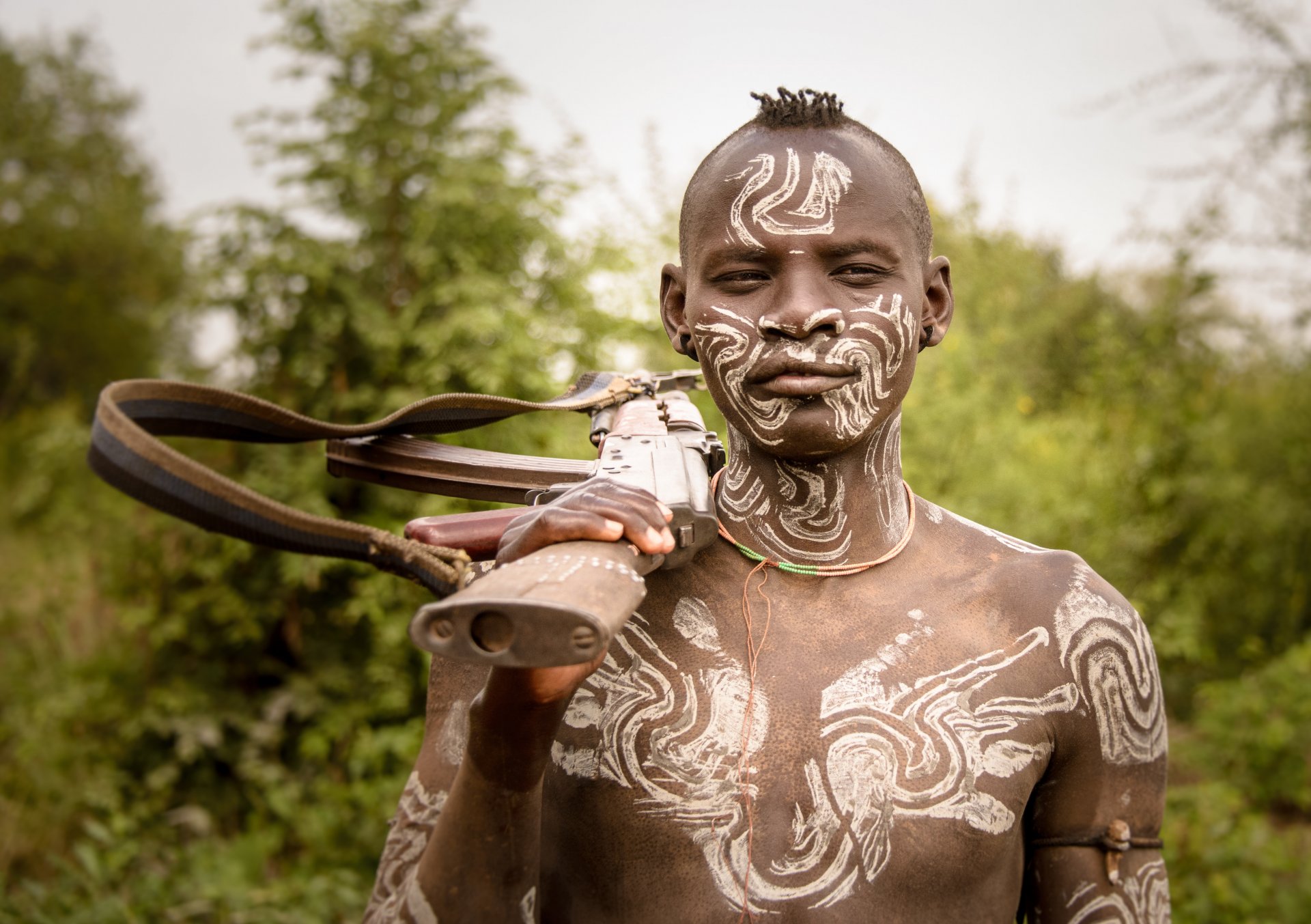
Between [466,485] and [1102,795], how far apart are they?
139cm

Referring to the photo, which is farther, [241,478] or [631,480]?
[241,478]

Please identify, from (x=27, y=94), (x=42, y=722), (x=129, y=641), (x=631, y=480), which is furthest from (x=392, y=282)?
(x=27, y=94)

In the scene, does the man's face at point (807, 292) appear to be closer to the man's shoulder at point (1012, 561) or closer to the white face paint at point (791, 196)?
the white face paint at point (791, 196)

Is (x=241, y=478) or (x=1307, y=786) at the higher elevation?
(x=241, y=478)

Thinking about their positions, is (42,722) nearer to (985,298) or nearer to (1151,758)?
(1151,758)

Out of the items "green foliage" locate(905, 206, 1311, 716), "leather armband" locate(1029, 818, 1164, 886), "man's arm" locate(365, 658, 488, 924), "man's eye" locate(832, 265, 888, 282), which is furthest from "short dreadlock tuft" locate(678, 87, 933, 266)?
"green foliage" locate(905, 206, 1311, 716)

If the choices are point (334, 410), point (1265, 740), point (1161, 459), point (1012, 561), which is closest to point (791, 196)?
point (1012, 561)

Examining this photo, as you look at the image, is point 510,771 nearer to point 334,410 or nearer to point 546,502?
point 546,502

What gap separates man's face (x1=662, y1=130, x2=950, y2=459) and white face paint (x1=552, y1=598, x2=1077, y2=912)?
44 centimetres

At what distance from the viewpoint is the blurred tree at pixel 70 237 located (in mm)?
15797

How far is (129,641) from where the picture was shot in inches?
233

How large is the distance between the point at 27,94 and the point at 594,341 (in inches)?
631

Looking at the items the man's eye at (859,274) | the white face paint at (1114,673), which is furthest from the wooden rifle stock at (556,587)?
the white face paint at (1114,673)

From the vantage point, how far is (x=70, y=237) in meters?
16.2
